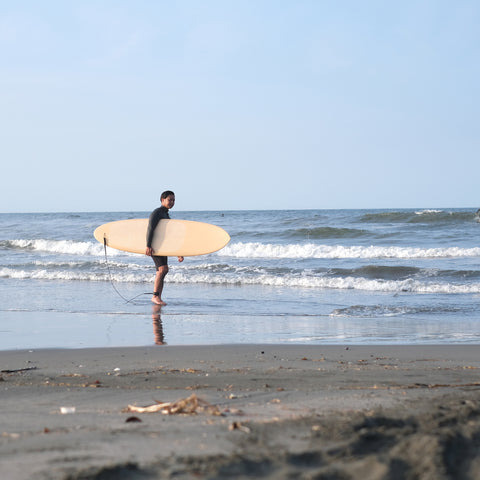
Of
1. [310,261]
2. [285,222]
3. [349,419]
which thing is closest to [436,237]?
[310,261]

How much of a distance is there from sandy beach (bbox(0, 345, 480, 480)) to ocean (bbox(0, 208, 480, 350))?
192 cm

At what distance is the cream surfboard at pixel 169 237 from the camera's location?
962cm

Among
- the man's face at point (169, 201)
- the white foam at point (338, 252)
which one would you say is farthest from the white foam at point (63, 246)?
the man's face at point (169, 201)

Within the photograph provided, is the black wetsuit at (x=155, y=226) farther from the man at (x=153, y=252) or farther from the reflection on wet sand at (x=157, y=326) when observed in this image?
the reflection on wet sand at (x=157, y=326)

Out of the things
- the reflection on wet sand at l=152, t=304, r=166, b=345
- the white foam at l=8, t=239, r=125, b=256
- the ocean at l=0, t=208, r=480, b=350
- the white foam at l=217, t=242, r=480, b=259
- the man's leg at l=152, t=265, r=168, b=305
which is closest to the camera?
the reflection on wet sand at l=152, t=304, r=166, b=345

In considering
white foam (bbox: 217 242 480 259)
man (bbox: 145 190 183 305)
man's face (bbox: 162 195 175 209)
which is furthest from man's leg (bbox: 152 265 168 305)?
white foam (bbox: 217 242 480 259)

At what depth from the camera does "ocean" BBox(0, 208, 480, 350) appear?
6.63 m

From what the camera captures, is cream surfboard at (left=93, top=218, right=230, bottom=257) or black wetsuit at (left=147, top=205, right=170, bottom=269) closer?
black wetsuit at (left=147, top=205, right=170, bottom=269)

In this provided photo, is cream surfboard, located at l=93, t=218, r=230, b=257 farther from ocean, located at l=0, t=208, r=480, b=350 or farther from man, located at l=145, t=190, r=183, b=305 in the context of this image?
ocean, located at l=0, t=208, r=480, b=350

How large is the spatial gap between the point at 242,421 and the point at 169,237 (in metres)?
7.22

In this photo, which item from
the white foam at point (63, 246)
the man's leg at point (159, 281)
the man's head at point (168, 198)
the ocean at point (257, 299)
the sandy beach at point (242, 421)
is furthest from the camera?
the white foam at point (63, 246)

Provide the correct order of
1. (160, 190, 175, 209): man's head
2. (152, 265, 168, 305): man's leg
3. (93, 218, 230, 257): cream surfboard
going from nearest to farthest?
1. (160, 190, 175, 209): man's head
2. (152, 265, 168, 305): man's leg
3. (93, 218, 230, 257): cream surfboard

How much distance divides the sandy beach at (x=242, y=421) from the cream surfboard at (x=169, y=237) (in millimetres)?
4997

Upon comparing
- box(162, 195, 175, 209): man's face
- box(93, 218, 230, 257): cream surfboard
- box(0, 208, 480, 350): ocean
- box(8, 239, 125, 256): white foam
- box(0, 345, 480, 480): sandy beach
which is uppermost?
box(162, 195, 175, 209): man's face
